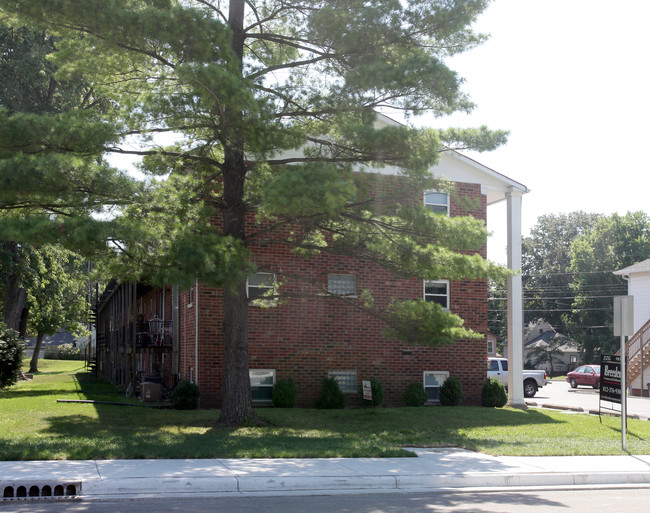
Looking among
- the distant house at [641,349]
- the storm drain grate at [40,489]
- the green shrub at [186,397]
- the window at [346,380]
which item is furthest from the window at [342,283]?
the distant house at [641,349]

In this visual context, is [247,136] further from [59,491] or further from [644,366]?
[644,366]

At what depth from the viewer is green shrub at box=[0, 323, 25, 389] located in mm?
24875

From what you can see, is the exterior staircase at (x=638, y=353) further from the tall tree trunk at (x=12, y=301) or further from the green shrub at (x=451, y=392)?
the tall tree trunk at (x=12, y=301)

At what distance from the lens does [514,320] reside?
22172 millimetres

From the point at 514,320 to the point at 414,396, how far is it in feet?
13.8

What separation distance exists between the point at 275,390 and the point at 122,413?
413 cm

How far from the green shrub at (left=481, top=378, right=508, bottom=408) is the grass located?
64 cm

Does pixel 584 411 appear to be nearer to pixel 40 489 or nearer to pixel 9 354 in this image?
pixel 40 489

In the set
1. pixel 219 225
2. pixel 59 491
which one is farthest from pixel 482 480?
pixel 219 225

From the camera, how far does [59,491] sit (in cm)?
845

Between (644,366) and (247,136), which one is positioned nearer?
(247,136)

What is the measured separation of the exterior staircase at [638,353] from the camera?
107 feet

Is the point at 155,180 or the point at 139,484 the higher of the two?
the point at 155,180

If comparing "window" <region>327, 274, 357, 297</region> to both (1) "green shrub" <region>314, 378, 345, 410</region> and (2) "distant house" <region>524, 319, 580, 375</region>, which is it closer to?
(1) "green shrub" <region>314, 378, 345, 410</region>
